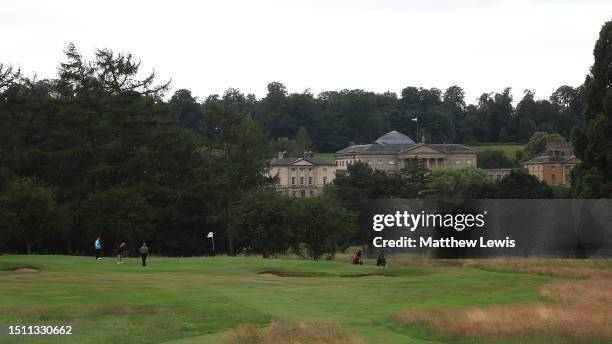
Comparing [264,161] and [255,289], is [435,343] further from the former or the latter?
[264,161]

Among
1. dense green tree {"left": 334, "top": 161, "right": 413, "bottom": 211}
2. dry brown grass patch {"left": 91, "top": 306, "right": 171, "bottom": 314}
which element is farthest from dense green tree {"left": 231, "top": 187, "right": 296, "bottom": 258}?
dry brown grass patch {"left": 91, "top": 306, "right": 171, "bottom": 314}

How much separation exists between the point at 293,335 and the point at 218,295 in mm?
14188

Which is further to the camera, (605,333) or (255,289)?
(255,289)

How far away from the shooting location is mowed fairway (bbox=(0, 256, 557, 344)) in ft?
104

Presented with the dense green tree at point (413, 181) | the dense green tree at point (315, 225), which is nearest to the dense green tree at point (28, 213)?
the dense green tree at point (315, 225)

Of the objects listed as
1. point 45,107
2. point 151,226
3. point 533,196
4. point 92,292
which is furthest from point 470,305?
point 533,196

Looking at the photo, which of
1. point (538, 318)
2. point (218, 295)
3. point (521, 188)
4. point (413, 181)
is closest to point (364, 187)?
point (521, 188)

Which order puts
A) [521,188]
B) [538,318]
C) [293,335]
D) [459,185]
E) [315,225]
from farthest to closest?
[459,185], [521,188], [315,225], [538,318], [293,335]

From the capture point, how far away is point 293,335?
90.4ft

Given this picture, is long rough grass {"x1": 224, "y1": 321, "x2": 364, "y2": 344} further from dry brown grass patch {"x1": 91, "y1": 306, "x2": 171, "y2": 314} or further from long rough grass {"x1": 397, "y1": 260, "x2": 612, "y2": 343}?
dry brown grass patch {"x1": 91, "y1": 306, "x2": 171, "y2": 314}

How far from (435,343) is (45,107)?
228 feet

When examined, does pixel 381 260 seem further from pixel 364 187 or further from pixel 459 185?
pixel 459 185

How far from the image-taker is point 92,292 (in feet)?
136

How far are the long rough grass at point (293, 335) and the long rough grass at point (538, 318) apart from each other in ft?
13.4
